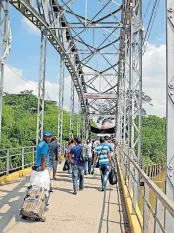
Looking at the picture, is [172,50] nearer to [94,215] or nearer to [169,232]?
[169,232]

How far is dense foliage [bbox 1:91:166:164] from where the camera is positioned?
30.6 metres

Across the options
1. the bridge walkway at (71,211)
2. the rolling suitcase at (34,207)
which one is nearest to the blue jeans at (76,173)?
the bridge walkway at (71,211)

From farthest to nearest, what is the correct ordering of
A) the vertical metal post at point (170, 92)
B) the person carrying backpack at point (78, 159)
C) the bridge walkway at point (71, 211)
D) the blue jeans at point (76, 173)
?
1. the person carrying backpack at point (78, 159)
2. the blue jeans at point (76, 173)
3. the bridge walkway at point (71, 211)
4. the vertical metal post at point (170, 92)

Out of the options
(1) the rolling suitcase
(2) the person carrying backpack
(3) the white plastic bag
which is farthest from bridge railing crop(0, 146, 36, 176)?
(1) the rolling suitcase

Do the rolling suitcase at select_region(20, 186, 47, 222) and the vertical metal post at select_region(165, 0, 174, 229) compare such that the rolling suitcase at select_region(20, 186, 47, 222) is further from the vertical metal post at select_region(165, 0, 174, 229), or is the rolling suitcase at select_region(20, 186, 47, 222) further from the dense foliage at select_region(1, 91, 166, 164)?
the dense foliage at select_region(1, 91, 166, 164)

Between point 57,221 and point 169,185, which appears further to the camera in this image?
point 57,221

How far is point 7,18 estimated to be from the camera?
28.5 feet

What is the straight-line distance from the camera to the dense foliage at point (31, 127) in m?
30.6

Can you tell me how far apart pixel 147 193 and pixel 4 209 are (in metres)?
3.68

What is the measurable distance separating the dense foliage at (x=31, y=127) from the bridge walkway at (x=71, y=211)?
44.1 ft

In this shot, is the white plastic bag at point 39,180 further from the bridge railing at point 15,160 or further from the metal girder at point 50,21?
the metal girder at point 50,21

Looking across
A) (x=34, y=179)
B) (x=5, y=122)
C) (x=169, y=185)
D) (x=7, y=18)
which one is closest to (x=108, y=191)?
(x=34, y=179)

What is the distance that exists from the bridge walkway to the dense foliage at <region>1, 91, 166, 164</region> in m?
13.5

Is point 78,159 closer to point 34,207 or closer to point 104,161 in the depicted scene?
point 104,161
